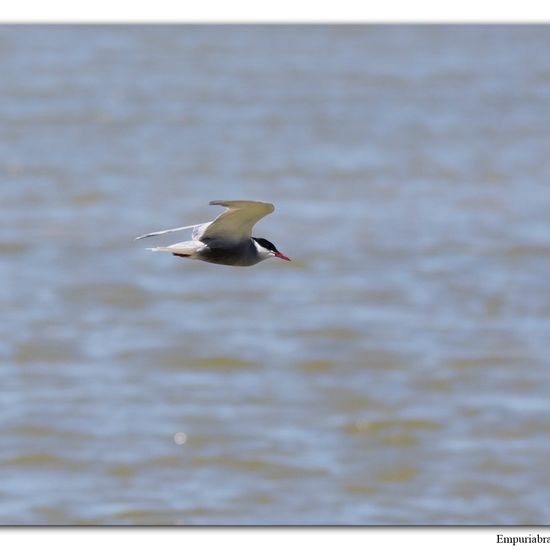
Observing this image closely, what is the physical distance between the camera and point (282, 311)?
23.9m

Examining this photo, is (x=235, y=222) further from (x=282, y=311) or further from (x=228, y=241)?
(x=282, y=311)

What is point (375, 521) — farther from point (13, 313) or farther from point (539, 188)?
point (539, 188)

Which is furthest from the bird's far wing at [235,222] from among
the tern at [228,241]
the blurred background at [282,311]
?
the blurred background at [282,311]

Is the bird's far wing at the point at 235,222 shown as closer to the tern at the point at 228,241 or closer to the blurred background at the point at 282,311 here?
Answer: the tern at the point at 228,241

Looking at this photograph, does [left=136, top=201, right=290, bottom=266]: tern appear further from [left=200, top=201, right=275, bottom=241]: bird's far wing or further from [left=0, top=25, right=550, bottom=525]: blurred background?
[left=0, top=25, right=550, bottom=525]: blurred background

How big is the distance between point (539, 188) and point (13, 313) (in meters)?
12.1

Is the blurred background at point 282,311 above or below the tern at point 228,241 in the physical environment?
above

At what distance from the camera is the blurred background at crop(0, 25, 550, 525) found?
17.9 m

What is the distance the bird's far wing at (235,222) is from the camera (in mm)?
5020

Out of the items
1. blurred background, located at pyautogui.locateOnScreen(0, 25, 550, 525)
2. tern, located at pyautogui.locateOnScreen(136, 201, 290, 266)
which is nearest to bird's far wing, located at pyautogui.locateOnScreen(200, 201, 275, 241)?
tern, located at pyautogui.locateOnScreen(136, 201, 290, 266)

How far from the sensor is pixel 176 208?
27047mm

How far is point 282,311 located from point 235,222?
1880cm

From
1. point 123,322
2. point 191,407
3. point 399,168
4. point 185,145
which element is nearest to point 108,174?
point 185,145

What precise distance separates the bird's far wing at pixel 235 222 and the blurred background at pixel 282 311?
38.5 feet
